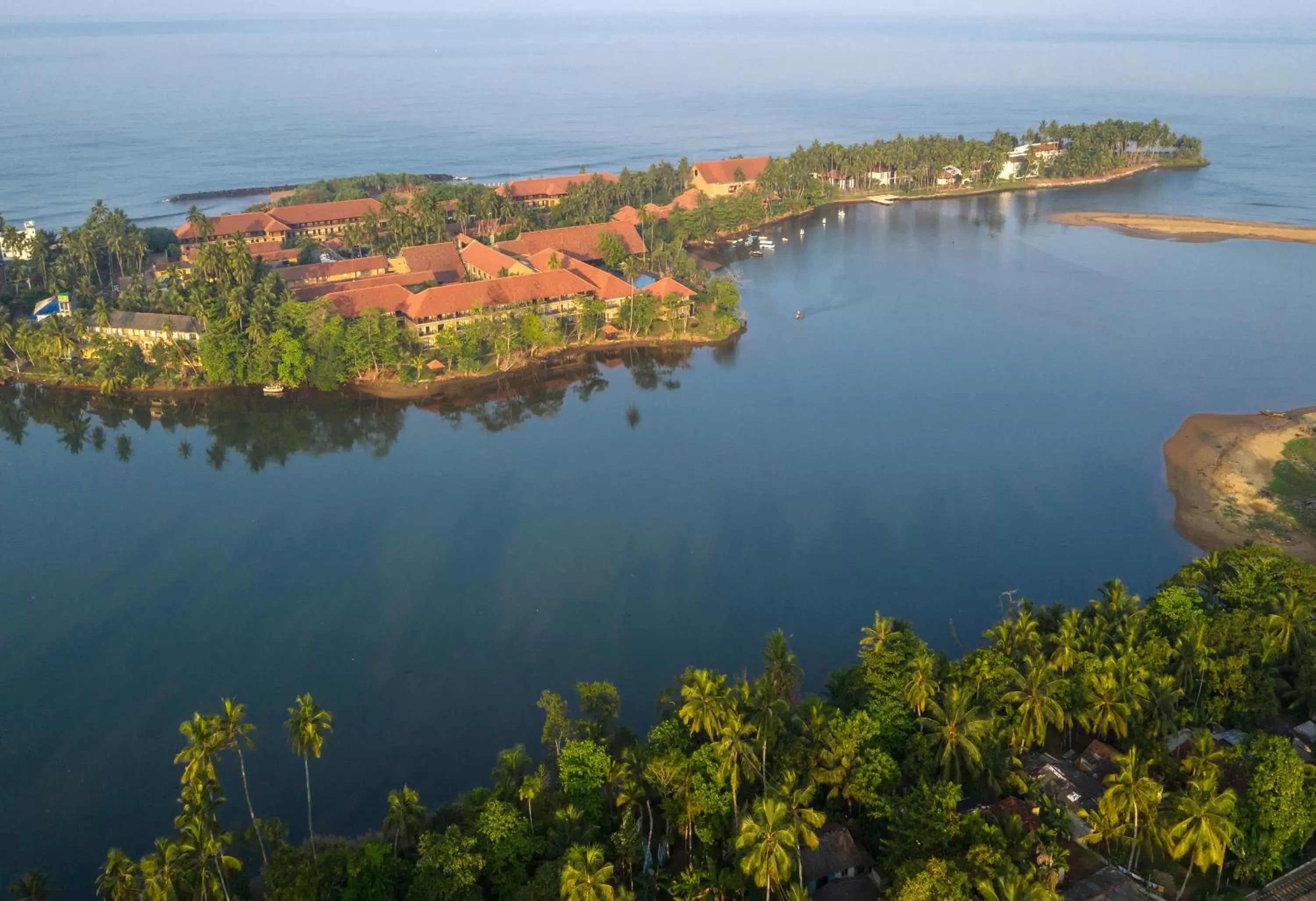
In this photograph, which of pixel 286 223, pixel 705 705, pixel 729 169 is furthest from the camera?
pixel 729 169

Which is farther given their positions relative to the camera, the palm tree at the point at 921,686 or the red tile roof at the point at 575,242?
the red tile roof at the point at 575,242

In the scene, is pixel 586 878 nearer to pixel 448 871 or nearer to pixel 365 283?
pixel 448 871

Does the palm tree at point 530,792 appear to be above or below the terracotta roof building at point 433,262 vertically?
below

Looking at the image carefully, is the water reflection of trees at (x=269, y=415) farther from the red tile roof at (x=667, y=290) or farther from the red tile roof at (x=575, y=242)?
the red tile roof at (x=575, y=242)

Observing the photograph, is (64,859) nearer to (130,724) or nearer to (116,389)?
(130,724)

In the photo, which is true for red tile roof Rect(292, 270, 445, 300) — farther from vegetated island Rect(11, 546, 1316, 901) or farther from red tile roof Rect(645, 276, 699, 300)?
vegetated island Rect(11, 546, 1316, 901)

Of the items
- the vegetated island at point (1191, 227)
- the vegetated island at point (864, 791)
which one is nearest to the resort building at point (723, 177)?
the vegetated island at point (1191, 227)

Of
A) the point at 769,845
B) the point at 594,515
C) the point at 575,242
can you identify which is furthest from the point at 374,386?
the point at 769,845

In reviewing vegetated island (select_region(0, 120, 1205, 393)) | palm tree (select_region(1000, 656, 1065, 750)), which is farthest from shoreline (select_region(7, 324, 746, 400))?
palm tree (select_region(1000, 656, 1065, 750))
